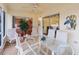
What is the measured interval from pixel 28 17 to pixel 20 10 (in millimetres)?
136

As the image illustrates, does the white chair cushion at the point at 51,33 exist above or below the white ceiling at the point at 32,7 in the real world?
below

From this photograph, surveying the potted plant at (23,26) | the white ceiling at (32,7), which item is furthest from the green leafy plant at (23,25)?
the white ceiling at (32,7)

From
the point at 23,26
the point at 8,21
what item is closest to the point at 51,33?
the point at 23,26

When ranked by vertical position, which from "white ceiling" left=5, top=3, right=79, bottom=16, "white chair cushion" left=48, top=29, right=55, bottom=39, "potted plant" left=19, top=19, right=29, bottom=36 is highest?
"white ceiling" left=5, top=3, right=79, bottom=16

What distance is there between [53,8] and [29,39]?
51cm

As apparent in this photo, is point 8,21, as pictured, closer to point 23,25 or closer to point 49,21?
point 23,25

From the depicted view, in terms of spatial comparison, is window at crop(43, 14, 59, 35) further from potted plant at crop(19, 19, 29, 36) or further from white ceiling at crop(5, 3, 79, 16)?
potted plant at crop(19, 19, 29, 36)

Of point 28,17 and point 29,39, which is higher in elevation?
point 28,17

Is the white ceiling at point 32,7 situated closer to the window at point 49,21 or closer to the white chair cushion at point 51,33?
the window at point 49,21

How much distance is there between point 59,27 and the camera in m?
1.65

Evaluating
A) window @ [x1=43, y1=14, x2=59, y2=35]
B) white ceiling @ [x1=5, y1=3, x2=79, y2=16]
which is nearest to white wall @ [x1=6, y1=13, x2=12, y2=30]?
white ceiling @ [x1=5, y1=3, x2=79, y2=16]
